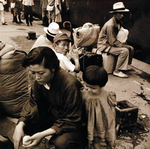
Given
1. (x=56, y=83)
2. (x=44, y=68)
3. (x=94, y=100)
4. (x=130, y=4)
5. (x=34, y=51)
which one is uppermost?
(x=130, y=4)

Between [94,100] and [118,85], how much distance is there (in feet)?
9.20

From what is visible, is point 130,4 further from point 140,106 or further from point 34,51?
point 34,51

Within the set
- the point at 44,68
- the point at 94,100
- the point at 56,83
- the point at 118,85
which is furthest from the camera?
the point at 118,85

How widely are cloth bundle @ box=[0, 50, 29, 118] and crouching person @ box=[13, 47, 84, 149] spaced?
1.01 m

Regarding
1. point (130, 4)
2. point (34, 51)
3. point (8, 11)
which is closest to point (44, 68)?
point (34, 51)

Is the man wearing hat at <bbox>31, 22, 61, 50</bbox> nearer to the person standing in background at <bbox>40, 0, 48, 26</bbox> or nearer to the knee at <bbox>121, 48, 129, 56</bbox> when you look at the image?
the knee at <bbox>121, 48, 129, 56</bbox>

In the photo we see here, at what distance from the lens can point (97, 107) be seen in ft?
6.61

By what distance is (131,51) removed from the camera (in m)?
5.45

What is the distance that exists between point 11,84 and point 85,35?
273 centimetres

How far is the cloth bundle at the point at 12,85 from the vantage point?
3.00m

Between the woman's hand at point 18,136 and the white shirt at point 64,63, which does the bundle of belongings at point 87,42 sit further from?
the woman's hand at point 18,136

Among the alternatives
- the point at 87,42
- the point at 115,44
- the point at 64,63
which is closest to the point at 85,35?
the point at 87,42

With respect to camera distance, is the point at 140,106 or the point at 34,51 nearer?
the point at 34,51

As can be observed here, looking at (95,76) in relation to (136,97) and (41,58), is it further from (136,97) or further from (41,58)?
(136,97)
